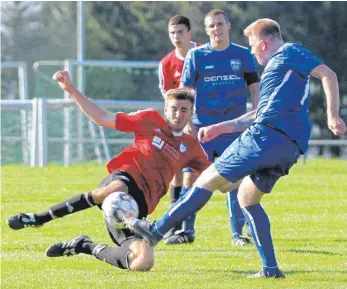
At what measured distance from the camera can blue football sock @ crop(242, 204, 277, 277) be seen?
8461 mm

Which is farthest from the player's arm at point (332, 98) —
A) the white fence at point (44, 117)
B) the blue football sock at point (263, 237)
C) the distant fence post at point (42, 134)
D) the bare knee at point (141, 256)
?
the distant fence post at point (42, 134)

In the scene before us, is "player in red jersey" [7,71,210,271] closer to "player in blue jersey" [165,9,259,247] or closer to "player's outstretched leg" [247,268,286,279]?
"player's outstretched leg" [247,268,286,279]

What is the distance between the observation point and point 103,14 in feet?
140

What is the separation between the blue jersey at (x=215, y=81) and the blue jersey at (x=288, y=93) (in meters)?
3.08

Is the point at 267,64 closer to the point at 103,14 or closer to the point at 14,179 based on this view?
the point at 14,179

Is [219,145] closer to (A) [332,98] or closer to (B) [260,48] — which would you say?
(B) [260,48]

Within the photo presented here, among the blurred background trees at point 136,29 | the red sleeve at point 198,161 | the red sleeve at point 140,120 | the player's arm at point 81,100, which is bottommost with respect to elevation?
the red sleeve at point 198,161

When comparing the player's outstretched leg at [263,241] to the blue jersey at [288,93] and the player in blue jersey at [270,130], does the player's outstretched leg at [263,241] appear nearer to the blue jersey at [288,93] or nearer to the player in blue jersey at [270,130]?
the player in blue jersey at [270,130]

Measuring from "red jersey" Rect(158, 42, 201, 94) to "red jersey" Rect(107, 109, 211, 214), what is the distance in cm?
287

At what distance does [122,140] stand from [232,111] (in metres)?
12.8

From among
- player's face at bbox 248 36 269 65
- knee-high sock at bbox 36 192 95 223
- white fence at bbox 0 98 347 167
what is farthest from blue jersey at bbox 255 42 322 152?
white fence at bbox 0 98 347 167

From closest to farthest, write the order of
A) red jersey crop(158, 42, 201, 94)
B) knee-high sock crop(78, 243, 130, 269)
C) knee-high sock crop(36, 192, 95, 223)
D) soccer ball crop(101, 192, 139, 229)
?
1. soccer ball crop(101, 192, 139, 229)
2. knee-high sock crop(78, 243, 130, 269)
3. knee-high sock crop(36, 192, 95, 223)
4. red jersey crop(158, 42, 201, 94)

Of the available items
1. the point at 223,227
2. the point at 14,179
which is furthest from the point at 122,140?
the point at 223,227

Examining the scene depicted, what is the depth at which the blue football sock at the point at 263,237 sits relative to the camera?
8461mm
